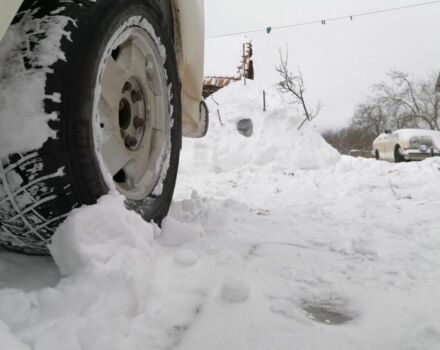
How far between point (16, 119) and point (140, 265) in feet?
1.95

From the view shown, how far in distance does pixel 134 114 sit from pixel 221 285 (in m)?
0.96

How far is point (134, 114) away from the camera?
208 cm

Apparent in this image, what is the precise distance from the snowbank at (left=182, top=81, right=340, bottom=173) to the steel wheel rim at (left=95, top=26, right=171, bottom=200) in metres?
Answer: 6.75

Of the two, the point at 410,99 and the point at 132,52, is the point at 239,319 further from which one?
the point at 410,99

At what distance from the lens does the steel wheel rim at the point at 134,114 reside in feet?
5.82

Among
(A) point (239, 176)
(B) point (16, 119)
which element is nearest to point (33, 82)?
(B) point (16, 119)

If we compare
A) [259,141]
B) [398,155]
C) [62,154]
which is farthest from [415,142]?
[62,154]

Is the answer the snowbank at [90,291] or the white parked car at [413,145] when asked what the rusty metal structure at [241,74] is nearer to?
the white parked car at [413,145]

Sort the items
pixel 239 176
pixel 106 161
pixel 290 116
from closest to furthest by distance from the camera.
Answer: pixel 106 161, pixel 239 176, pixel 290 116

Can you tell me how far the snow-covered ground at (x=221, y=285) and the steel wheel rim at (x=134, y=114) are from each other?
288mm

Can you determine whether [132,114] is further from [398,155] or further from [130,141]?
[398,155]

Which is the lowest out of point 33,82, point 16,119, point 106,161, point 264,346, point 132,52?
point 264,346

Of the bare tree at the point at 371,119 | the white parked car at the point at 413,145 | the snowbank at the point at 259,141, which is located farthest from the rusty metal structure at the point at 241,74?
the bare tree at the point at 371,119

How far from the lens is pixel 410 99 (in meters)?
46.2
